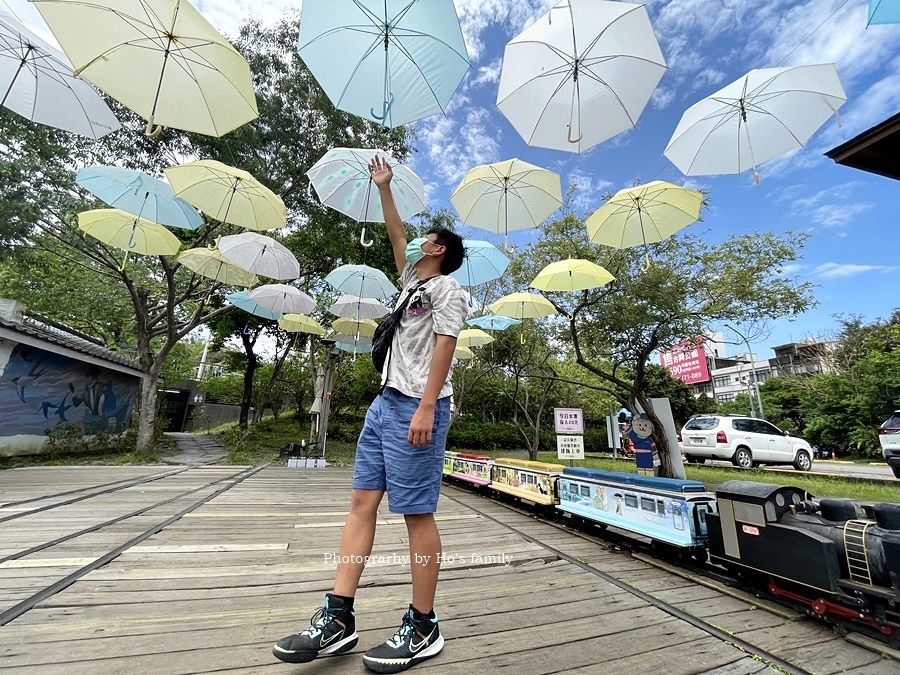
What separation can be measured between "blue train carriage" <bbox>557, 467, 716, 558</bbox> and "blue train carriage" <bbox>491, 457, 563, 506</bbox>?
0.34 m

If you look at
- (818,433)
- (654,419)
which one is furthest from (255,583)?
(818,433)

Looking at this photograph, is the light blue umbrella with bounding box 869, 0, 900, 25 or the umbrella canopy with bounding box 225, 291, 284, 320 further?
the umbrella canopy with bounding box 225, 291, 284, 320

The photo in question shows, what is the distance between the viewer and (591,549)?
123 inches

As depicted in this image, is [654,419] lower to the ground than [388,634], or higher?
higher

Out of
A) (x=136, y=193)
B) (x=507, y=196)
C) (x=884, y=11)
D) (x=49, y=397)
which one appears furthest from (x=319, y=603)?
(x=49, y=397)

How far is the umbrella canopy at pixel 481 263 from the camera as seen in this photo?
659 cm

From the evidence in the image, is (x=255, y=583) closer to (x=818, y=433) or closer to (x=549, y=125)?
(x=549, y=125)

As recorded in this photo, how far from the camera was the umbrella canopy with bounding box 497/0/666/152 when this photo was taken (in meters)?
3.58

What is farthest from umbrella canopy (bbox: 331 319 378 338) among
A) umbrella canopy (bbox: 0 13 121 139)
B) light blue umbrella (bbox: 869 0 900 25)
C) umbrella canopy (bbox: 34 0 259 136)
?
light blue umbrella (bbox: 869 0 900 25)

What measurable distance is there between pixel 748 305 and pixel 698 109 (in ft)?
15.6

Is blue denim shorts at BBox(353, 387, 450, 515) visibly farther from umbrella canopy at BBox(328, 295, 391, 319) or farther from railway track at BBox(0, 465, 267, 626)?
umbrella canopy at BBox(328, 295, 391, 319)

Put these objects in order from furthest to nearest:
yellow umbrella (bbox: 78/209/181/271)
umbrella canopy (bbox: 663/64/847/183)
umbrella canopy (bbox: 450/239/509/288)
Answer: umbrella canopy (bbox: 450/239/509/288) < yellow umbrella (bbox: 78/209/181/271) < umbrella canopy (bbox: 663/64/847/183)

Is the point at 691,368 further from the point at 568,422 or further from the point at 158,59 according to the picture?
the point at 158,59

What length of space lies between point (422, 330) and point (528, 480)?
3.48 m
